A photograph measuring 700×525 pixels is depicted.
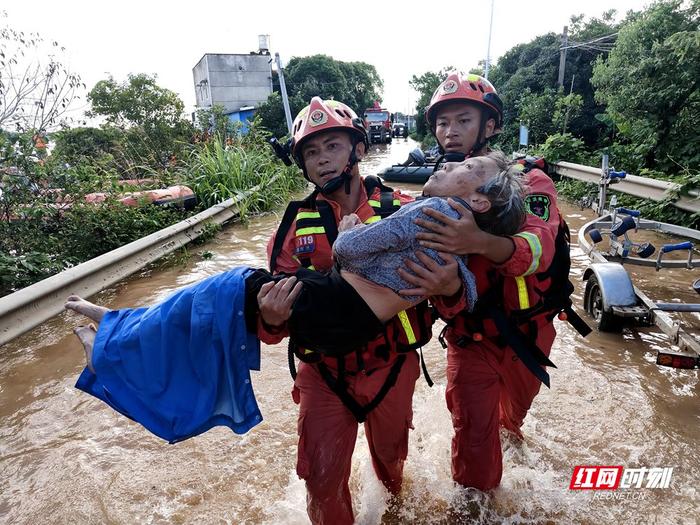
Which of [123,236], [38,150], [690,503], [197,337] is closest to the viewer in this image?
[197,337]

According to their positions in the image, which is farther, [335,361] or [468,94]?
[468,94]

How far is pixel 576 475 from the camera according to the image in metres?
2.54

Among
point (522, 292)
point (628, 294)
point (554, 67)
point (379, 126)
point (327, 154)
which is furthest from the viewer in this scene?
point (379, 126)

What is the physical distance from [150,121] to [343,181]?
11726mm

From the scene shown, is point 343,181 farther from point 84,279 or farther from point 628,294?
point 84,279

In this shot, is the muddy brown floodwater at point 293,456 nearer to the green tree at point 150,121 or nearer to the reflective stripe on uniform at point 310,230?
the reflective stripe on uniform at point 310,230

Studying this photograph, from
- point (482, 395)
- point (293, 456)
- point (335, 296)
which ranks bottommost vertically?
point (293, 456)

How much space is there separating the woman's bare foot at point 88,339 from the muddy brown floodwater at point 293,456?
104cm

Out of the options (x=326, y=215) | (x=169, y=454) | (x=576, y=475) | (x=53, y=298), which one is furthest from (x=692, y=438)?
(x=53, y=298)

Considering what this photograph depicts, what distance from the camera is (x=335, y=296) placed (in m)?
1.75

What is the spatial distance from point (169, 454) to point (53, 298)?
2028mm

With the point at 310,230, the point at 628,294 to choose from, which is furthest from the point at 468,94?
the point at 628,294

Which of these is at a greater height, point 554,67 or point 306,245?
point 554,67

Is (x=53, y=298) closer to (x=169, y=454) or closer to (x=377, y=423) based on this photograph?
(x=169, y=454)
